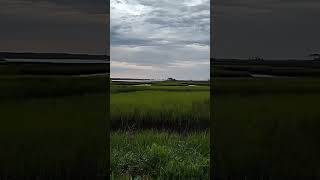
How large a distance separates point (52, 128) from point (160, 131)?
3.97 ft

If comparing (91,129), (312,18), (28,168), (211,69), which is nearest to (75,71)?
(91,129)

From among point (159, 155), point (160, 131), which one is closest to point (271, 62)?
point (159, 155)

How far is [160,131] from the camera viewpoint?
4.69 m

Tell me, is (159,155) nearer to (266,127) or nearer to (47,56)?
(266,127)

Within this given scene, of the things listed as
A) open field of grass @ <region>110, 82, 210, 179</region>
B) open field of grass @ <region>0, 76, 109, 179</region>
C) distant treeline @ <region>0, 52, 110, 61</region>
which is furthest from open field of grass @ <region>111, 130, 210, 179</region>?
distant treeline @ <region>0, 52, 110, 61</region>

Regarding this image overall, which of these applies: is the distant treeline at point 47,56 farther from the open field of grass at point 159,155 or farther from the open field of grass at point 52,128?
the open field of grass at point 159,155

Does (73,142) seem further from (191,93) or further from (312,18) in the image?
(312,18)

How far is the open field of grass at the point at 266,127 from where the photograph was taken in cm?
373

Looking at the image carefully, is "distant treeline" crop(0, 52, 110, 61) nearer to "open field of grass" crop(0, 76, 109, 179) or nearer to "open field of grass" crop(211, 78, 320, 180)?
"open field of grass" crop(0, 76, 109, 179)

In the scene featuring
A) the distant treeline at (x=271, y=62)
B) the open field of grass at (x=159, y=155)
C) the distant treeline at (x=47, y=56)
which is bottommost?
the open field of grass at (x=159, y=155)

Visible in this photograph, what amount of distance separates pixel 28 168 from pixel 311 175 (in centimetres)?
226

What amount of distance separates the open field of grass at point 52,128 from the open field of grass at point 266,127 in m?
0.97

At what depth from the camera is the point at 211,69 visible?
3738 millimetres

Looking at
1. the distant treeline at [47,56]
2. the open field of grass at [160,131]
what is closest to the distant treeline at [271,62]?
the open field of grass at [160,131]
